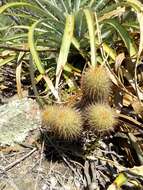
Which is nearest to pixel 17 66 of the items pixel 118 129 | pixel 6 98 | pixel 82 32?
pixel 6 98

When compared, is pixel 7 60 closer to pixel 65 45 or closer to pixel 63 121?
pixel 65 45

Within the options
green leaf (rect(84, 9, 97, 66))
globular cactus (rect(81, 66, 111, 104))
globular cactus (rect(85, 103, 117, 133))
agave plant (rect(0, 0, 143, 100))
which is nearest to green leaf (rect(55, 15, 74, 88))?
agave plant (rect(0, 0, 143, 100))

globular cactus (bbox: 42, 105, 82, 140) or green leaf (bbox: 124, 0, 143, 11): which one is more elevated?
green leaf (bbox: 124, 0, 143, 11)

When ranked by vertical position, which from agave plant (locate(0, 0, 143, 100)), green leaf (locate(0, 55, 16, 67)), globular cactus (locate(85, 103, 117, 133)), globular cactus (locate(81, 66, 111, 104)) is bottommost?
globular cactus (locate(85, 103, 117, 133))

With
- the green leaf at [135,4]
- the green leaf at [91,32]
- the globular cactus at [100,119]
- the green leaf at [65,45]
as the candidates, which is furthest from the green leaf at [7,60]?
the globular cactus at [100,119]

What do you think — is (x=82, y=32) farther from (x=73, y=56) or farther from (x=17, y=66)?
(x=17, y=66)

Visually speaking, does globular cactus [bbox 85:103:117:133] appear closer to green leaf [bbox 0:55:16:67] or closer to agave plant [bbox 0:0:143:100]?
agave plant [bbox 0:0:143:100]
